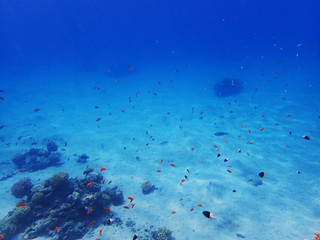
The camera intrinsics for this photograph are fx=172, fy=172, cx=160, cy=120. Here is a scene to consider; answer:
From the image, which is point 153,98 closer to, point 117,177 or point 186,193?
point 117,177

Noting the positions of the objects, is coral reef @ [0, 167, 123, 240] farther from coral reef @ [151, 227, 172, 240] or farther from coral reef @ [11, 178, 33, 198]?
coral reef @ [151, 227, 172, 240]

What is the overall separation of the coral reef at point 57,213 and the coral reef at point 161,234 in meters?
1.80

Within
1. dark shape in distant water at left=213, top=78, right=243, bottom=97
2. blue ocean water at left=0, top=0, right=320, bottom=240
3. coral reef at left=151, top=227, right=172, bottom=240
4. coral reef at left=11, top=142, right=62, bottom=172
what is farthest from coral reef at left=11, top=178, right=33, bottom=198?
dark shape in distant water at left=213, top=78, right=243, bottom=97

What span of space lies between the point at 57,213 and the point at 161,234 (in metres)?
4.43

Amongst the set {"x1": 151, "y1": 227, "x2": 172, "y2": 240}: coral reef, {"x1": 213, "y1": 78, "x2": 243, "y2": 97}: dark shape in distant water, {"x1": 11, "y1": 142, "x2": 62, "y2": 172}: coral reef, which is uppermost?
{"x1": 213, "y1": 78, "x2": 243, "y2": 97}: dark shape in distant water

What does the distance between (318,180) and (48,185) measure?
1546 cm

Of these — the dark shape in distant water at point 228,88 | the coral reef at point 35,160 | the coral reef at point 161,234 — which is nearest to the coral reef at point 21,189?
the coral reef at point 35,160

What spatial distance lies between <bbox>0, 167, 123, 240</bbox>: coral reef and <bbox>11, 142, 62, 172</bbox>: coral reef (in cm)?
584

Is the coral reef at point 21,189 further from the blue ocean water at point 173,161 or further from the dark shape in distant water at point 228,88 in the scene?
the dark shape in distant water at point 228,88

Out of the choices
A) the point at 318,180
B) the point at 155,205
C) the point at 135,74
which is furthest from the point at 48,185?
the point at 135,74

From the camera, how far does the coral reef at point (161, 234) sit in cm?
699

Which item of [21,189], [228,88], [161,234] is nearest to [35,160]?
[21,189]

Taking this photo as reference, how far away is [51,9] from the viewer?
6673 inches

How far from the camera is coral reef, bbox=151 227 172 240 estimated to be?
22.9 feet
